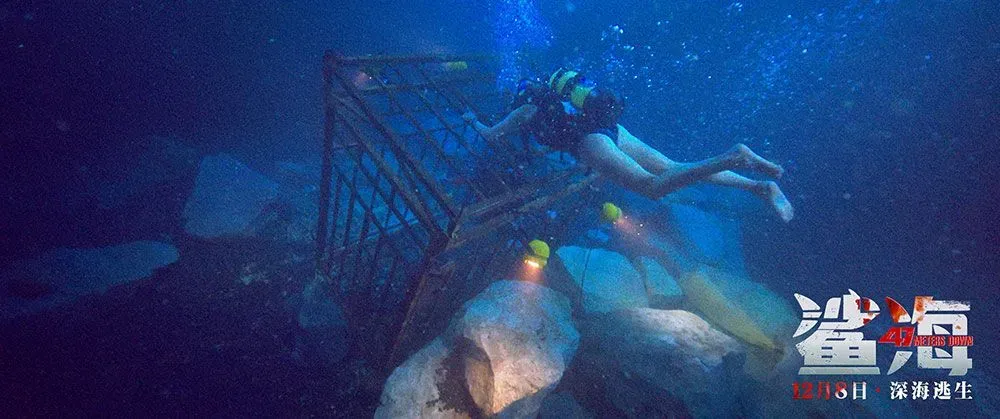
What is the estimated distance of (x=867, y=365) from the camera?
457 centimetres

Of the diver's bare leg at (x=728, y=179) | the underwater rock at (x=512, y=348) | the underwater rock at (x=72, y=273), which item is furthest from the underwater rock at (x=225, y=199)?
the diver's bare leg at (x=728, y=179)

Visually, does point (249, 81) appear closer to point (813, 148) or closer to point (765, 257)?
point (765, 257)

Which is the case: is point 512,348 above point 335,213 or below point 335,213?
below

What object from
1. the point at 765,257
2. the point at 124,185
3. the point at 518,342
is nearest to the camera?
the point at 518,342

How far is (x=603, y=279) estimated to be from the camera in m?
5.27

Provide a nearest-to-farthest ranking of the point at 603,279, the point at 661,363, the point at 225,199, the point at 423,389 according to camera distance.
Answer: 1. the point at 423,389
2. the point at 661,363
3. the point at 603,279
4. the point at 225,199

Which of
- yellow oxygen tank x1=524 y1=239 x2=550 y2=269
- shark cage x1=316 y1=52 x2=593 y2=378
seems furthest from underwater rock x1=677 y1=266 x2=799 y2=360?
yellow oxygen tank x1=524 y1=239 x2=550 y2=269

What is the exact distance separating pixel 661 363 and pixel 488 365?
182 cm

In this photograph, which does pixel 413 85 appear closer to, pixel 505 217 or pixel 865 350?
pixel 505 217

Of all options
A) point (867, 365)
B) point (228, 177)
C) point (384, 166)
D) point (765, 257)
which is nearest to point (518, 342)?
point (384, 166)

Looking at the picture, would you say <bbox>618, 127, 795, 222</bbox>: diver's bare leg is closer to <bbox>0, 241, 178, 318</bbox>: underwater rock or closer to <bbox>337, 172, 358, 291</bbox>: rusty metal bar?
<bbox>337, 172, 358, 291</bbox>: rusty metal bar

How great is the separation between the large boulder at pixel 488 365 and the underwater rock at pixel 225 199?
144 inches

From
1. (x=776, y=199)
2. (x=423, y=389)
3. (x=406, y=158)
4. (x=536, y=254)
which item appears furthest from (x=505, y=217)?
(x=776, y=199)

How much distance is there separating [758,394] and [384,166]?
4371mm
